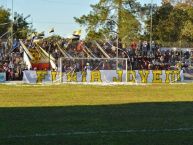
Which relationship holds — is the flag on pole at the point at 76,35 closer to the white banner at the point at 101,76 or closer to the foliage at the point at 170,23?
the white banner at the point at 101,76

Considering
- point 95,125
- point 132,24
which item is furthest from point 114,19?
point 95,125

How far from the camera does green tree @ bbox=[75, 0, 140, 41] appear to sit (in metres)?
66.5

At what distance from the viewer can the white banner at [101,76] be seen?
4450 centimetres

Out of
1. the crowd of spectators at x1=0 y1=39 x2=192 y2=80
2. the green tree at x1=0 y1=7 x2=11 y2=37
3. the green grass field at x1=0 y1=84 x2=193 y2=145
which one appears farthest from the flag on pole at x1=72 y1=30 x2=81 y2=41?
the green grass field at x1=0 y1=84 x2=193 y2=145

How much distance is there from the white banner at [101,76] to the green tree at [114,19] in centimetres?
1948

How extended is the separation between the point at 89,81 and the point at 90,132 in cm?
3146

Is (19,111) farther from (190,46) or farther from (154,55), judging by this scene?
(190,46)

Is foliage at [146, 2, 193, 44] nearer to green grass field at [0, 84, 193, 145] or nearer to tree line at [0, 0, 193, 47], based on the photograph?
tree line at [0, 0, 193, 47]

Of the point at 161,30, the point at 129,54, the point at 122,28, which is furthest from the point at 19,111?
the point at 161,30

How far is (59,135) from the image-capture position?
12.8 meters

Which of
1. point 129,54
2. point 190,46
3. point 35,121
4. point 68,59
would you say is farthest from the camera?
point 190,46

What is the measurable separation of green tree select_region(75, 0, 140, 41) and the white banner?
63.9 feet

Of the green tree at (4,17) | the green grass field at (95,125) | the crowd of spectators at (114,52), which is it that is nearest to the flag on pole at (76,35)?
the crowd of spectators at (114,52)

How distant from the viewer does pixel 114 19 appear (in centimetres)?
6725
